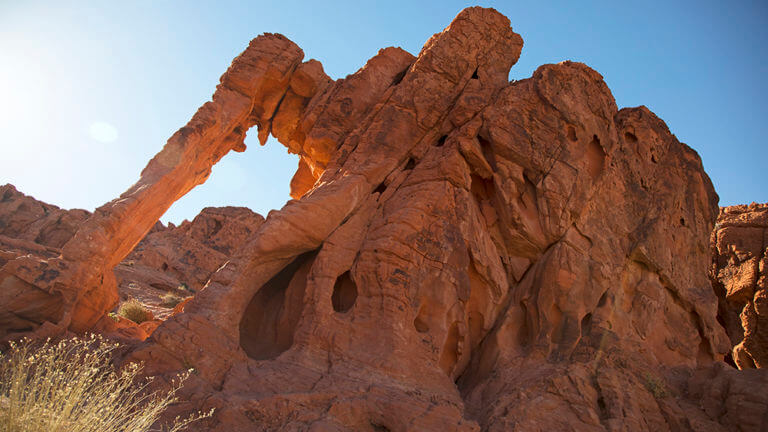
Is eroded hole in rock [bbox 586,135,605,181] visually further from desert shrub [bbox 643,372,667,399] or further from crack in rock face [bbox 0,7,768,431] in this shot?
desert shrub [bbox 643,372,667,399]

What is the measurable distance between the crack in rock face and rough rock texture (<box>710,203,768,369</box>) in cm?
555

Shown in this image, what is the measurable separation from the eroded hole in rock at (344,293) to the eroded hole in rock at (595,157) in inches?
277

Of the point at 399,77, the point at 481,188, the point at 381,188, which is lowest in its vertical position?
the point at 381,188

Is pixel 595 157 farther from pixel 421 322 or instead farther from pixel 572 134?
pixel 421 322

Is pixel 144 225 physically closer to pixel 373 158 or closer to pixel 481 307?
pixel 373 158

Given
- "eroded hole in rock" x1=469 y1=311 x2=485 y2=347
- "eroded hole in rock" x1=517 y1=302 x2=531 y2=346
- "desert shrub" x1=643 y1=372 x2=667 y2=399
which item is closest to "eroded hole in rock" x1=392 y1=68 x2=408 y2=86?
"eroded hole in rock" x1=469 y1=311 x2=485 y2=347

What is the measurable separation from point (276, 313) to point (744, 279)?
58.2 feet

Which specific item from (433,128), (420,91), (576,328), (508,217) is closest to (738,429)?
(576,328)

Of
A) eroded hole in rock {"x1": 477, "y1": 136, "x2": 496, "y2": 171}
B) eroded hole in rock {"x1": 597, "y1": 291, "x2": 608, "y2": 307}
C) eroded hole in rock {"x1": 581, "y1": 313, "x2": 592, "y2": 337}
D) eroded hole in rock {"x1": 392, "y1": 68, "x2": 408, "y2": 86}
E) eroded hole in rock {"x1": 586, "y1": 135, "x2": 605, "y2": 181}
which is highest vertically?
eroded hole in rock {"x1": 392, "y1": 68, "x2": 408, "y2": 86}

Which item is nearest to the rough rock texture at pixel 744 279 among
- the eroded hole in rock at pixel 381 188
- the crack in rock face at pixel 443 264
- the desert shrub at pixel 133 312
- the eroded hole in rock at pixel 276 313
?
the crack in rock face at pixel 443 264

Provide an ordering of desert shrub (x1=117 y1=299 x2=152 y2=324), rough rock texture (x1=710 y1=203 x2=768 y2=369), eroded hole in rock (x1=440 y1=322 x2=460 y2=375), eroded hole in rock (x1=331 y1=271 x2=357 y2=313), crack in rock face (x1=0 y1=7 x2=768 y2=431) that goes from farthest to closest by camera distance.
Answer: rough rock texture (x1=710 y1=203 x2=768 y2=369)
desert shrub (x1=117 y1=299 x2=152 y2=324)
eroded hole in rock (x1=440 y1=322 x2=460 y2=375)
eroded hole in rock (x1=331 y1=271 x2=357 y2=313)
crack in rock face (x1=0 y1=7 x2=768 y2=431)

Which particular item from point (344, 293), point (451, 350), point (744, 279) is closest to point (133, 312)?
point (344, 293)

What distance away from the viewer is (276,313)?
1016cm

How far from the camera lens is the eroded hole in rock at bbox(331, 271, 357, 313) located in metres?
9.71
